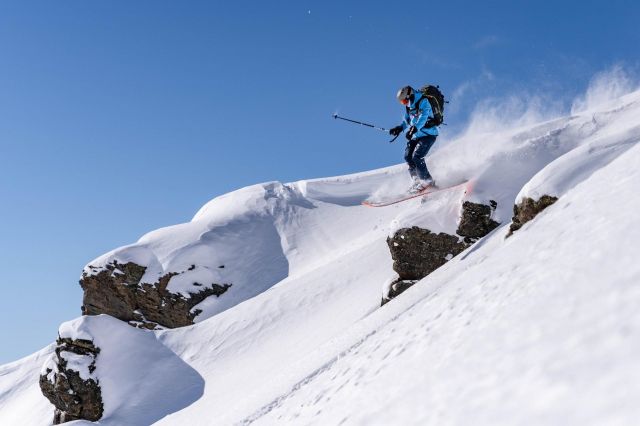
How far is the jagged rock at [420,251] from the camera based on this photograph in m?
18.7

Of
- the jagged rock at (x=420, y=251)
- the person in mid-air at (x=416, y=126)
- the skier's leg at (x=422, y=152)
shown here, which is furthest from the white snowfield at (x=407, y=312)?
the person in mid-air at (x=416, y=126)

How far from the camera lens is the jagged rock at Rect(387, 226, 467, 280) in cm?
1870

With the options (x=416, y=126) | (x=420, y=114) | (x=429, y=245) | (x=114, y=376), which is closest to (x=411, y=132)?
(x=416, y=126)

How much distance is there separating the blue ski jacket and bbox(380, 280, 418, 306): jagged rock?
17.7ft

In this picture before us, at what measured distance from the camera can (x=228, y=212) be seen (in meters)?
A: 38.8

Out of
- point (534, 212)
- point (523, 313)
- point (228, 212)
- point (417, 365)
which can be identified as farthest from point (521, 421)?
point (228, 212)

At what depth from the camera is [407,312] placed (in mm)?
9273

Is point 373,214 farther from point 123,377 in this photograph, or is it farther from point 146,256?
point 123,377

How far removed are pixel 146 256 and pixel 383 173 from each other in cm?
1837

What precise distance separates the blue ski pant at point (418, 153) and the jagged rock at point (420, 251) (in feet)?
9.77

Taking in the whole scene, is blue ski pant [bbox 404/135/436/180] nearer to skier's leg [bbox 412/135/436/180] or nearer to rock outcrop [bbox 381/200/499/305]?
skier's leg [bbox 412/135/436/180]

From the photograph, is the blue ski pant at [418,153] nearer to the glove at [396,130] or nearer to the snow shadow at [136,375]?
the glove at [396,130]

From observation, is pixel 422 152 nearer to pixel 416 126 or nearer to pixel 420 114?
pixel 416 126

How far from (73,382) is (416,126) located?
1742 cm
